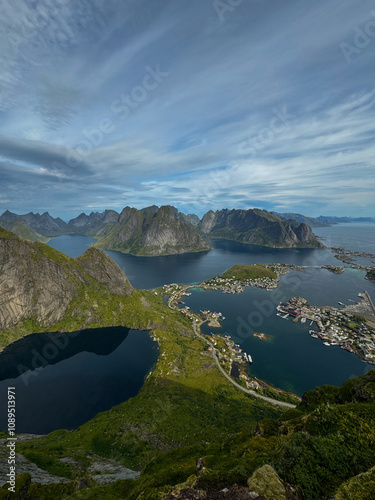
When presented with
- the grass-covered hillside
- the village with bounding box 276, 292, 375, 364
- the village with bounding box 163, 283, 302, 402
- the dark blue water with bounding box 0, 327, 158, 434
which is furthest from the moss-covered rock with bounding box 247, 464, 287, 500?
the village with bounding box 276, 292, 375, 364

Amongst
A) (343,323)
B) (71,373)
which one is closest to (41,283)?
(71,373)

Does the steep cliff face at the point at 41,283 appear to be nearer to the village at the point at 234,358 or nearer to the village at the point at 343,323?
the village at the point at 234,358

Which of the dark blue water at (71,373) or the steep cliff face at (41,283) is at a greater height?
the steep cliff face at (41,283)

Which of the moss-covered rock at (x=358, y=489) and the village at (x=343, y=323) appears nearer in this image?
the moss-covered rock at (x=358, y=489)

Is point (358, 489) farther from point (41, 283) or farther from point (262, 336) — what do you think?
point (41, 283)

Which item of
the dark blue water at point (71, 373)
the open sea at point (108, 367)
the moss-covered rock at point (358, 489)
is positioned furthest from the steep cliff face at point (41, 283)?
the moss-covered rock at point (358, 489)

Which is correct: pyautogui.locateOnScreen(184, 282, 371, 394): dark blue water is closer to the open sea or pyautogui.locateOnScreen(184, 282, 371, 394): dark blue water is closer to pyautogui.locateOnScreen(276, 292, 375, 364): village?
the open sea
